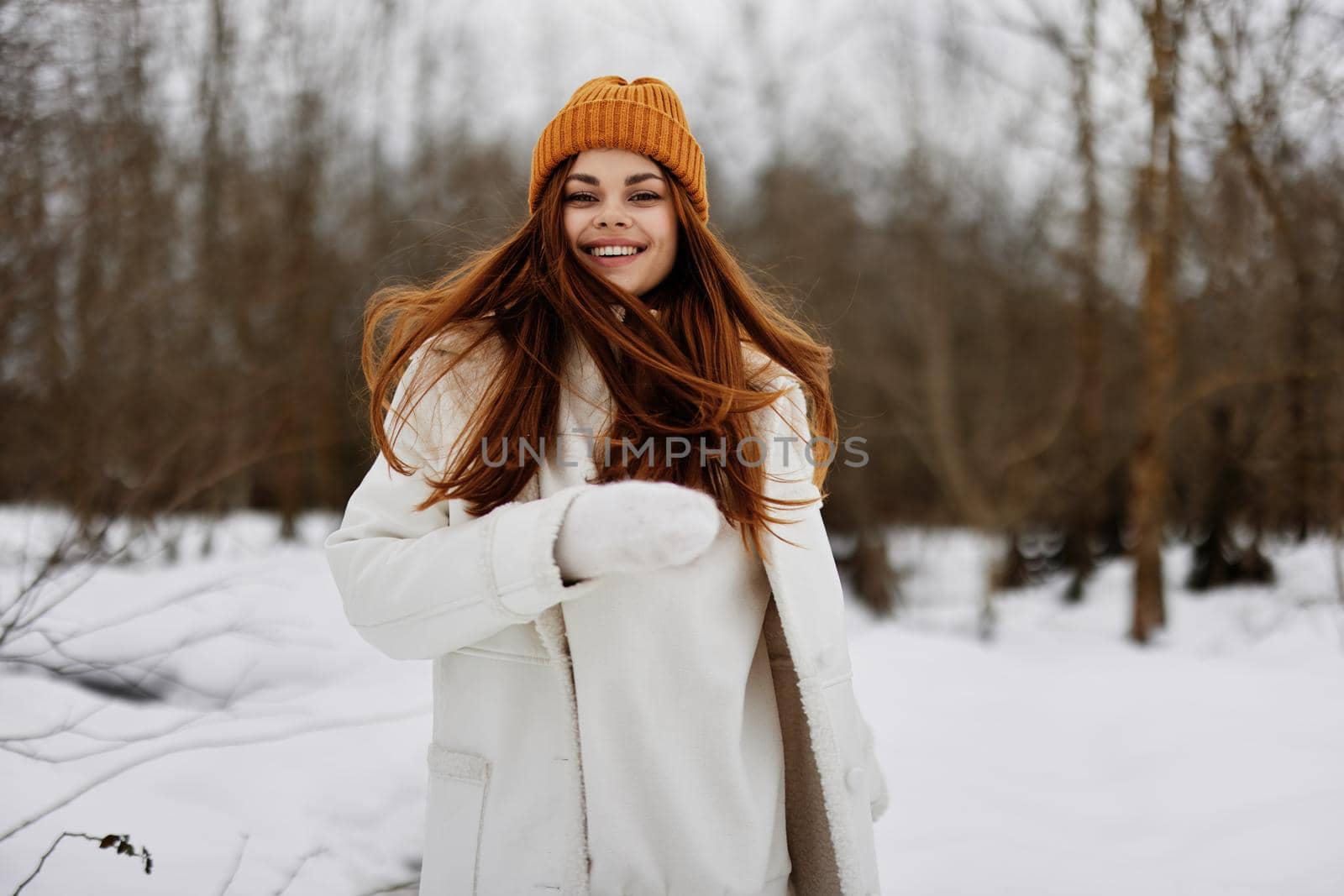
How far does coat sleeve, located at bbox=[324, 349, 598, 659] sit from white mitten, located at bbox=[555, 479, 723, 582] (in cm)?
3

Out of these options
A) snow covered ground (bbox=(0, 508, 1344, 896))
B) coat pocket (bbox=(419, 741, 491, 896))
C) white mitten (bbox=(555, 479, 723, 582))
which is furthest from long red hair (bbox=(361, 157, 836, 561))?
snow covered ground (bbox=(0, 508, 1344, 896))

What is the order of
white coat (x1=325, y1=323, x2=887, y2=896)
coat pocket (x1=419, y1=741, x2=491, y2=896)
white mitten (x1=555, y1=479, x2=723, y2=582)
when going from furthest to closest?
coat pocket (x1=419, y1=741, x2=491, y2=896)
white coat (x1=325, y1=323, x2=887, y2=896)
white mitten (x1=555, y1=479, x2=723, y2=582)

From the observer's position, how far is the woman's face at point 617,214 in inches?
63.6

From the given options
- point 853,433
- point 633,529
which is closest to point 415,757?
point 633,529

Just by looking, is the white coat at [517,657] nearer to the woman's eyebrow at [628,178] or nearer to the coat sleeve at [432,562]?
the coat sleeve at [432,562]

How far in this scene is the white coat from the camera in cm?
127

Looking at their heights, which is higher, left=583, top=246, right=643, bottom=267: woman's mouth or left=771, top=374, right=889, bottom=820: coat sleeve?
left=583, top=246, right=643, bottom=267: woman's mouth

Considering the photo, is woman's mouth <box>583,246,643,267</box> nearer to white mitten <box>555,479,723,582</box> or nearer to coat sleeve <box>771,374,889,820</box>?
coat sleeve <box>771,374,889,820</box>

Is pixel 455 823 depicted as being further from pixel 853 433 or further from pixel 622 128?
pixel 853 433

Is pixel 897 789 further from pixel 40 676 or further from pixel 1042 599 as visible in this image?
pixel 1042 599

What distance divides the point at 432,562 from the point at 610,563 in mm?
269

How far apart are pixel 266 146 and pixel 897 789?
7.20 m

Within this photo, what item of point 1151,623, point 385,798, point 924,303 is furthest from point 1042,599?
point 385,798

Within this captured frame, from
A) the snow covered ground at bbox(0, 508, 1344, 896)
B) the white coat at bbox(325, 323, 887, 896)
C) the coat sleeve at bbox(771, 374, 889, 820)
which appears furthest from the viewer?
the snow covered ground at bbox(0, 508, 1344, 896)
